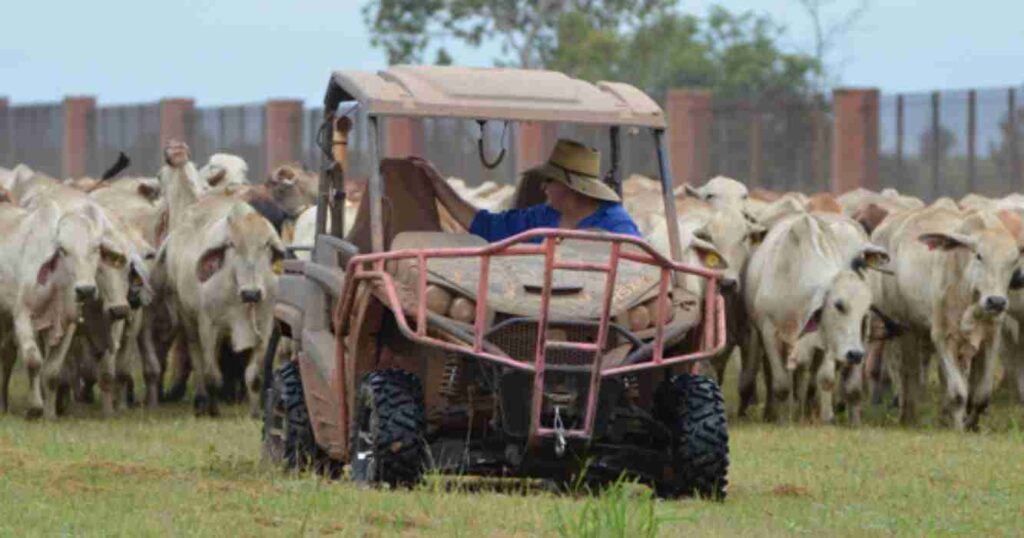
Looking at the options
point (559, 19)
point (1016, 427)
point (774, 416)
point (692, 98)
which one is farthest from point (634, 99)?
point (559, 19)

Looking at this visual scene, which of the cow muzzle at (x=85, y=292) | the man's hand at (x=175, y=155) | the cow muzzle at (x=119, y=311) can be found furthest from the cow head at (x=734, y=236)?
the man's hand at (x=175, y=155)

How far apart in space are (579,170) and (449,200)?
963mm

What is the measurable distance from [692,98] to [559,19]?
563 inches

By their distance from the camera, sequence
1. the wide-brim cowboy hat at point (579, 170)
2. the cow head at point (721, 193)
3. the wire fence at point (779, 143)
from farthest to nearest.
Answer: the wire fence at point (779, 143) → the cow head at point (721, 193) → the wide-brim cowboy hat at point (579, 170)

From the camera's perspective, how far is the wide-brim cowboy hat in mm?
13828

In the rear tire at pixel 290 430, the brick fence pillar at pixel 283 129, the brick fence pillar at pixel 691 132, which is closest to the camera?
the rear tire at pixel 290 430

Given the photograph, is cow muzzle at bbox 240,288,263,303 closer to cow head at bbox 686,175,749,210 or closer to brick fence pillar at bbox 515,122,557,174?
cow head at bbox 686,175,749,210

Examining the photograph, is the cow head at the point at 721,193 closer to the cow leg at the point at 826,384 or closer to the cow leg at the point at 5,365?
the cow leg at the point at 826,384

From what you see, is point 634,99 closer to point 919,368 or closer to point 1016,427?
point 1016,427

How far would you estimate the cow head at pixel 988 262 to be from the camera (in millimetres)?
20500

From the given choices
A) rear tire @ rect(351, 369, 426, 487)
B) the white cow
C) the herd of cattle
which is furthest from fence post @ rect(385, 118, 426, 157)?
rear tire @ rect(351, 369, 426, 487)

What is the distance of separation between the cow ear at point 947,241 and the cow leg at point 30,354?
7.02 meters

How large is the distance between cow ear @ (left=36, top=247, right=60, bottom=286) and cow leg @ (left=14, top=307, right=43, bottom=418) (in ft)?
0.98

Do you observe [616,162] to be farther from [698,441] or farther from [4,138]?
[4,138]
